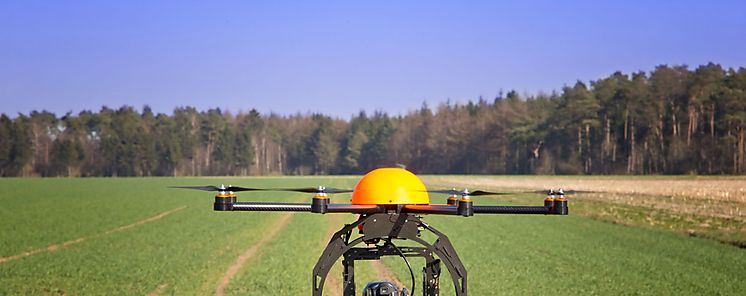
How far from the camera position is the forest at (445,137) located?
32.5 meters

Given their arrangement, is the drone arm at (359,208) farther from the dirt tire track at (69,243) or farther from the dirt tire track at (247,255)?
the dirt tire track at (69,243)

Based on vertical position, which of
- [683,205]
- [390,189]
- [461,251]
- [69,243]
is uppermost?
[390,189]

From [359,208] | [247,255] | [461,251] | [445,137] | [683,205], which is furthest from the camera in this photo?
[445,137]

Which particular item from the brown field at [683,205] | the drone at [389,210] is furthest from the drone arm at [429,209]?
the brown field at [683,205]

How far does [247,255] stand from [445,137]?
294 ft

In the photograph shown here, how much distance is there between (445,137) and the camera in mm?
114312

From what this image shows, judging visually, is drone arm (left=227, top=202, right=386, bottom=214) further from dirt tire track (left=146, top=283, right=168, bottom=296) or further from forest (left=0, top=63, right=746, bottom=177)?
forest (left=0, top=63, right=746, bottom=177)

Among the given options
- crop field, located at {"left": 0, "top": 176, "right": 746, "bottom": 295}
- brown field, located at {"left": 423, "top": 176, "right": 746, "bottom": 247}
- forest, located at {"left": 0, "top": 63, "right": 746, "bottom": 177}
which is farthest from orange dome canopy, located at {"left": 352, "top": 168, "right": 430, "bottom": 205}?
forest, located at {"left": 0, "top": 63, "right": 746, "bottom": 177}

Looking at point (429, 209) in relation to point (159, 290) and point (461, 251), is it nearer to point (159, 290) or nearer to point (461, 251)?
point (159, 290)

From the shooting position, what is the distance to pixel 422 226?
5.83 m

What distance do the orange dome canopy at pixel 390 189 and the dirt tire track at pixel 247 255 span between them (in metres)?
12.0

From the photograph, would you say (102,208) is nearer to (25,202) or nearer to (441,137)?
(25,202)

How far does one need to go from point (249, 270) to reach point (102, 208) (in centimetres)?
3536

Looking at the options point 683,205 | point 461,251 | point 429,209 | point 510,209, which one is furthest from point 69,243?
point 510,209
